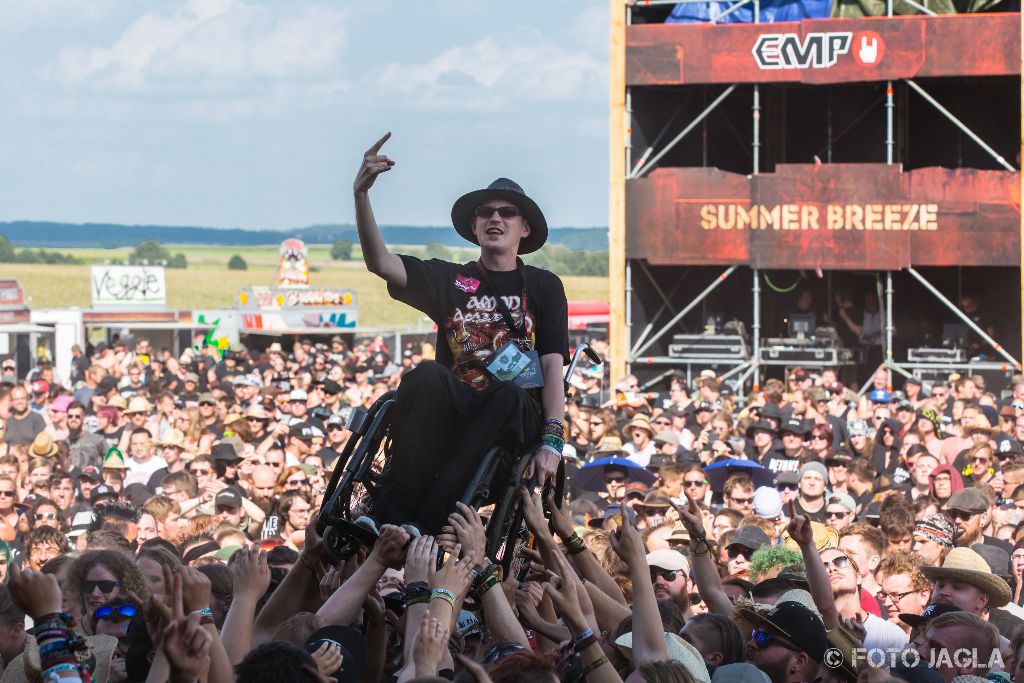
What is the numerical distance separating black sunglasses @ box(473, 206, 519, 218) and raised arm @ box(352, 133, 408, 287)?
400mm

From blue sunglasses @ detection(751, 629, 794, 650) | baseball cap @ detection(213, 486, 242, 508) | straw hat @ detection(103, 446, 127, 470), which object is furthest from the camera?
straw hat @ detection(103, 446, 127, 470)

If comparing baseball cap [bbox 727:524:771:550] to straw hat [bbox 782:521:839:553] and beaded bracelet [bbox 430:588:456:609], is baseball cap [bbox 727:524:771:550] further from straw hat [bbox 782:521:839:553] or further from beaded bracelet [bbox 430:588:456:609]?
beaded bracelet [bbox 430:588:456:609]

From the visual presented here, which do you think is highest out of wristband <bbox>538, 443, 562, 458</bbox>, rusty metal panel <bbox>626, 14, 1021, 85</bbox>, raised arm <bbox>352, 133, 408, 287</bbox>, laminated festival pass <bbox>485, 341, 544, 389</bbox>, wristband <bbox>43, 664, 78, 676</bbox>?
rusty metal panel <bbox>626, 14, 1021, 85</bbox>

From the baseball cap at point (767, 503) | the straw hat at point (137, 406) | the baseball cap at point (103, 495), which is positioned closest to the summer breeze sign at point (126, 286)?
the straw hat at point (137, 406)

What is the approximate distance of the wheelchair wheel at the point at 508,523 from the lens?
20.3 feet

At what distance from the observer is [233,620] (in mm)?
5129

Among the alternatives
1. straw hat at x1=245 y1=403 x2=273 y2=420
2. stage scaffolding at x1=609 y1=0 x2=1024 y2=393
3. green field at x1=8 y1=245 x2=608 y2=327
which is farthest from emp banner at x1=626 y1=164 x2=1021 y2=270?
green field at x1=8 y1=245 x2=608 y2=327

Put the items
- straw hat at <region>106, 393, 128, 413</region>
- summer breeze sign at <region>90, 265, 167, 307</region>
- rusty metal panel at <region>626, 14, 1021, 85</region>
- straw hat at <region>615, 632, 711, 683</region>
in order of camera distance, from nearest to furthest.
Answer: straw hat at <region>615, 632, 711, 683</region> < straw hat at <region>106, 393, 128, 413</region> < rusty metal panel at <region>626, 14, 1021, 85</region> < summer breeze sign at <region>90, 265, 167, 307</region>

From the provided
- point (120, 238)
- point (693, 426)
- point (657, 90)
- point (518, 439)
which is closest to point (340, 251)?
point (120, 238)

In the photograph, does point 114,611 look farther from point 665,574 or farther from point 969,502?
point 969,502

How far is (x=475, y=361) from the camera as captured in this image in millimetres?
6484

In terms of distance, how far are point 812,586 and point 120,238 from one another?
19369cm

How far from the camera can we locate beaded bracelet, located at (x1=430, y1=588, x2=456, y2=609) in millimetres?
4848

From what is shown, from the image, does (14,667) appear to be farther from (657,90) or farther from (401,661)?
(657,90)
